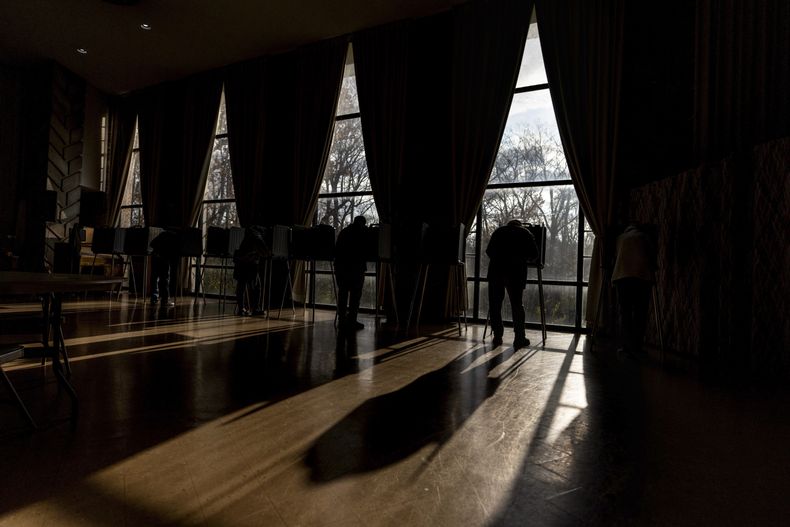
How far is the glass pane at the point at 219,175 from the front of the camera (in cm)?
870

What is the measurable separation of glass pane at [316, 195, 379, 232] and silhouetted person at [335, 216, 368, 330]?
76.7 inches

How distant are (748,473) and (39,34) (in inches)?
415

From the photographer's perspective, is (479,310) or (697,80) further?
(479,310)

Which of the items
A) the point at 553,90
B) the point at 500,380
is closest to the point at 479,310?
the point at 553,90

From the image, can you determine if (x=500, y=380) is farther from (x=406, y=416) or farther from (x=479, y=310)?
(x=479, y=310)

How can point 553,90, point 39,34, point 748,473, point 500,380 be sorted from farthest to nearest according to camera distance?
1. point 39,34
2. point 553,90
3. point 500,380
4. point 748,473

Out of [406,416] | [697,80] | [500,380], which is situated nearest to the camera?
[406,416]

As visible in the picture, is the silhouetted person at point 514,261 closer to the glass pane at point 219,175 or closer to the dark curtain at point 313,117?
the dark curtain at point 313,117

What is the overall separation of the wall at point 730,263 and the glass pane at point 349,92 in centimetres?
460

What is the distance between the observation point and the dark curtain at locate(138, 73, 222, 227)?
8.59 metres

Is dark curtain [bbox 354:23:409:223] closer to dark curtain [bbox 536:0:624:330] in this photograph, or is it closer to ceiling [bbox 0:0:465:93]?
ceiling [bbox 0:0:465:93]

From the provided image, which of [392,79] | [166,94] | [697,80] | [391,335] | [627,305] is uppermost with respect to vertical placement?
[166,94]

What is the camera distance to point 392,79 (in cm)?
648

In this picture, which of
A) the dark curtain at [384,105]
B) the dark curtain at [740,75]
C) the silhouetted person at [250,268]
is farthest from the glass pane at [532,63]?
the silhouetted person at [250,268]
